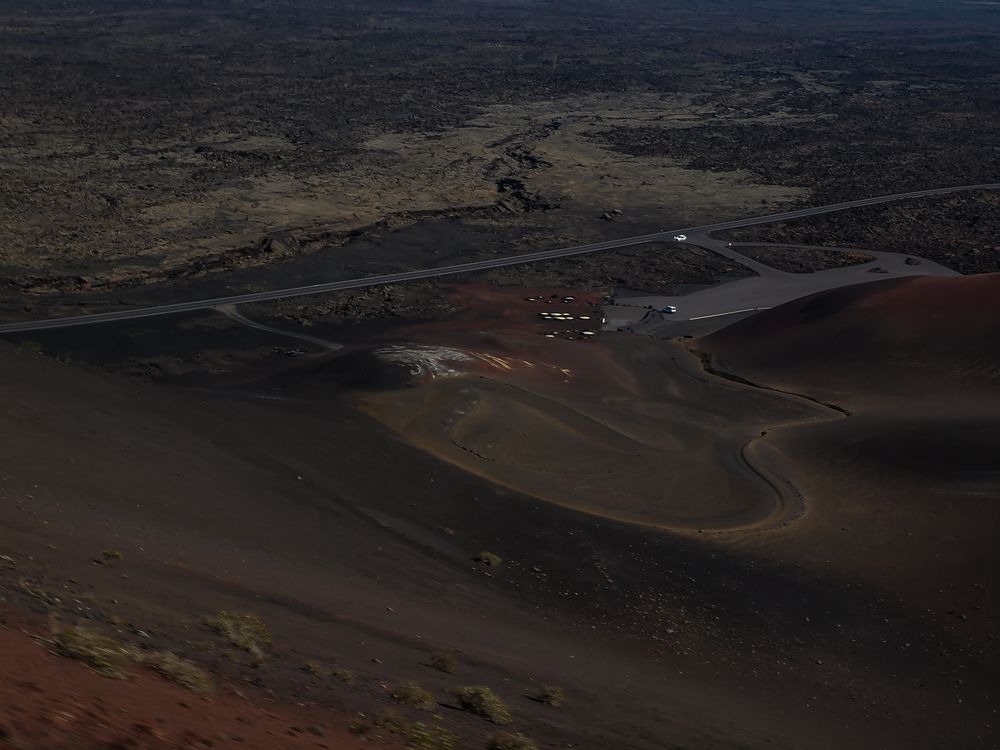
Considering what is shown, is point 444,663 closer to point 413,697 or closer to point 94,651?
point 413,697

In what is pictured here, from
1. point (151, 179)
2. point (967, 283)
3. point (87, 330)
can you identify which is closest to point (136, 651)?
point (87, 330)

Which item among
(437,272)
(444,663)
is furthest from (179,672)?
(437,272)

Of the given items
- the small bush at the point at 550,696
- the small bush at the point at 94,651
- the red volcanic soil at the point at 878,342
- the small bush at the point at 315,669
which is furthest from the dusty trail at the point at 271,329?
the small bush at the point at 94,651

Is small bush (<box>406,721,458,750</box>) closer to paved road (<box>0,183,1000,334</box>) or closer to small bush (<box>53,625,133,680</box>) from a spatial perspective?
small bush (<box>53,625,133,680</box>)

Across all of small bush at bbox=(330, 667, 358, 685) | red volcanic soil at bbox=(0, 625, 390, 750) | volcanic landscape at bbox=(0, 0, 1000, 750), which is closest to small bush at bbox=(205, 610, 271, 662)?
volcanic landscape at bbox=(0, 0, 1000, 750)

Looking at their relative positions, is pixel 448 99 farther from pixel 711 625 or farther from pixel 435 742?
pixel 435 742

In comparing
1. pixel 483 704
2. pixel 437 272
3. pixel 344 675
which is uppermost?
pixel 344 675

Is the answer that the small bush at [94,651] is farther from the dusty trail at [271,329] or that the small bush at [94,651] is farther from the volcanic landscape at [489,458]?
the dusty trail at [271,329]
